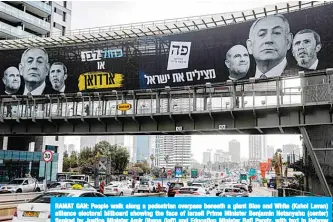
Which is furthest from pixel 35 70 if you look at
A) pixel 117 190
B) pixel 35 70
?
pixel 117 190

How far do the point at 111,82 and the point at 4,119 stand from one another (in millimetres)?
9716

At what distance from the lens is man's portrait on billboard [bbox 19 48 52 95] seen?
38906 millimetres

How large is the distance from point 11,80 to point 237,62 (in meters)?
23.0

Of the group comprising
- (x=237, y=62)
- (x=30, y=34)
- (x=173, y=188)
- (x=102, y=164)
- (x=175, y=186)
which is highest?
(x=30, y=34)

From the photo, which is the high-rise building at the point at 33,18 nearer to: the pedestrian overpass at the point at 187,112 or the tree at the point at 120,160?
the pedestrian overpass at the point at 187,112

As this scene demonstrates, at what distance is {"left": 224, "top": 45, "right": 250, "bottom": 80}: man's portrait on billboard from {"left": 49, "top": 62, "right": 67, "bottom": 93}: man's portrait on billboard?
1601cm

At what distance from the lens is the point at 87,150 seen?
11094cm

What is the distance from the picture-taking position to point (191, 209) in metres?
5.40

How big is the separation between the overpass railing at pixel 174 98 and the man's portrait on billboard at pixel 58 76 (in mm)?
847

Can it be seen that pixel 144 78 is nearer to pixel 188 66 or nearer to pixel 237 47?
pixel 188 66

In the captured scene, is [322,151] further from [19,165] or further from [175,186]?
[19,165]

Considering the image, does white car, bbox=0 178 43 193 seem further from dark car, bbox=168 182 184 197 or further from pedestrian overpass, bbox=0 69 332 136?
dark car, bbox=168 182 184 197

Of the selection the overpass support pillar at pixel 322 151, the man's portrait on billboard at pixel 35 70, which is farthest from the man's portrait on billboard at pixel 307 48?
the man's portrait on billboard at pixel 35 70

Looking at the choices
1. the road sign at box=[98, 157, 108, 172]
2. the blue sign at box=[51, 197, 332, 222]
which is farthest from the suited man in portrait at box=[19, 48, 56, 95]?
the blue sign at box=[51, 197, 332, 222]
